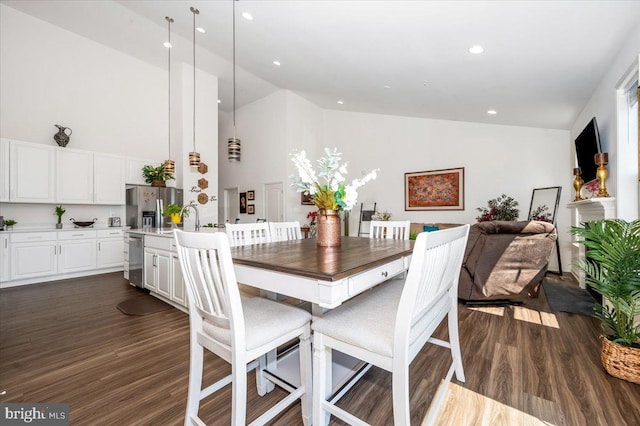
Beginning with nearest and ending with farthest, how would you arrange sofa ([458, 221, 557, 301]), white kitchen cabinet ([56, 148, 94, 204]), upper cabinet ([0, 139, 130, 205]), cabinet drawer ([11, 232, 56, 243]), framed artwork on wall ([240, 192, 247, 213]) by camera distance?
sofa ([458, 221, 557, 301]) → cabinet drawer ([11, 232, 56, 243]) → upper cabinet ([0, 139, 130, 205]) → white kitchen cabinet ([56, 148, 94, 204]) → framed artwork on wall ([240, 192, 247, 213])

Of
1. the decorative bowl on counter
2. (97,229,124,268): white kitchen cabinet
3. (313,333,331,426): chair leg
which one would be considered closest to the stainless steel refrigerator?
(97,229,124,268): white kitchen cabinet

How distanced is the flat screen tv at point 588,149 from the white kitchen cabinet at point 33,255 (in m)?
7.67

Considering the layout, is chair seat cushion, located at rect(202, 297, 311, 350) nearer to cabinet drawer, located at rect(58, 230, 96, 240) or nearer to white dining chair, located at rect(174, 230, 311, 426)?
white dining chair, located at rect(174, 230, 311, 426)

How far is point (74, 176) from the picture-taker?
4680 mm

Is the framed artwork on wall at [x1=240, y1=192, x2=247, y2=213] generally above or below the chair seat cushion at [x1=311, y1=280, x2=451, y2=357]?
above

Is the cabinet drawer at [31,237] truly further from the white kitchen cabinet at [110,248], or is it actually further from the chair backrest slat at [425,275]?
the chair backrest slat at [425,275]

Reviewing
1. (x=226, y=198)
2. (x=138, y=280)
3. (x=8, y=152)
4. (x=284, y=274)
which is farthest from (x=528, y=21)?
(x=226, y=198)

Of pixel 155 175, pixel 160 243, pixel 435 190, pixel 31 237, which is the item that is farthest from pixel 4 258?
pixel 435 190

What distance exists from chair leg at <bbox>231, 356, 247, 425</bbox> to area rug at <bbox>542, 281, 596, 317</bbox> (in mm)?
3377

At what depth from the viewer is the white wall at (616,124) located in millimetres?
2343

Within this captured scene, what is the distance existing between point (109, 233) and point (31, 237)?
98 cm

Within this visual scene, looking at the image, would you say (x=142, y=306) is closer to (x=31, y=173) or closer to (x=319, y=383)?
(x=319, y=383)

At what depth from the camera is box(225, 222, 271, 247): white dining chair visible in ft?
7.15

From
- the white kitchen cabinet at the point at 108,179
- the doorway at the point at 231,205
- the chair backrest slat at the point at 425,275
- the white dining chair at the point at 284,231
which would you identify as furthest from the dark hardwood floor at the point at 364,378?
the doorway at the point at 231,205
